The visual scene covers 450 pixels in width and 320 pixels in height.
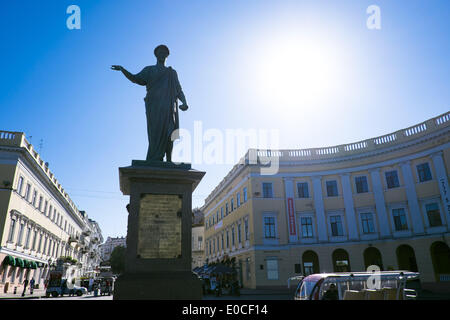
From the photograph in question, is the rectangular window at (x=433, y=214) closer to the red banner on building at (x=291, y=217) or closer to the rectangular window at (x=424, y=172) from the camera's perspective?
the rectangular window at (x=424, y=172)

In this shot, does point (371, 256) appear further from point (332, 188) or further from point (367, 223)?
point (332, 188)

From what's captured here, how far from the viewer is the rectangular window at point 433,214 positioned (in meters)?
26.1

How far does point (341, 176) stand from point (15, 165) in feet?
97.6

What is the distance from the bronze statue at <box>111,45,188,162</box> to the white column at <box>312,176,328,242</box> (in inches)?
1031

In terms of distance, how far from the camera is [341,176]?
105ft

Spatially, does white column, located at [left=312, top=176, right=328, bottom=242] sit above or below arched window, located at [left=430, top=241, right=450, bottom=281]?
above

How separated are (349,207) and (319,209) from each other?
112 inches

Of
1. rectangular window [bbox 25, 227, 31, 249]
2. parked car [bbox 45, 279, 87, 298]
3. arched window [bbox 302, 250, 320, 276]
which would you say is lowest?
parked car [bbox 45, 279, 87, 298]

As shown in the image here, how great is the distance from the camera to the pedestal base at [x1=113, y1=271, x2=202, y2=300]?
597cm

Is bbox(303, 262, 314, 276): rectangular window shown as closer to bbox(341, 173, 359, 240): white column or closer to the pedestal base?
bbox(341, 173, 359, 240): white column

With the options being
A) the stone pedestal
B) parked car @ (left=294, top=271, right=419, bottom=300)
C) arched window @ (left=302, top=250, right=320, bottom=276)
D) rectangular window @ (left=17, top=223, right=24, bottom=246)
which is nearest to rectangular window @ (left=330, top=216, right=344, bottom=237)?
arched window @ (left=302, top=250, right=320, bottom=276)

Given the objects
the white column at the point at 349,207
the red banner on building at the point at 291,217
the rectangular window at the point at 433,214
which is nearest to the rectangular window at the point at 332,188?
the white column at the point at 349,207
